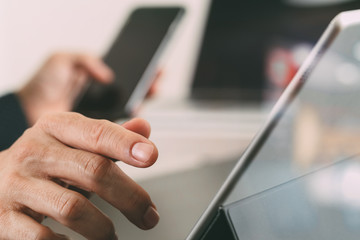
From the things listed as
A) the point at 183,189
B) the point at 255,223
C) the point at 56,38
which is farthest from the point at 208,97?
the point at 255,223

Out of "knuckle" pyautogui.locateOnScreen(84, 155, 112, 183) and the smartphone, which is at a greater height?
"knuckle" pyautogui.locateOnScreen(84, 155, 112, 183)

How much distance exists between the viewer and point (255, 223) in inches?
8.1

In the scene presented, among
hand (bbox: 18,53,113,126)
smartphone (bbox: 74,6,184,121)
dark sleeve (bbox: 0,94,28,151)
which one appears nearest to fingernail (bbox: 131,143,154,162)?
dark sleeve (bbox: 0,94,28,151)

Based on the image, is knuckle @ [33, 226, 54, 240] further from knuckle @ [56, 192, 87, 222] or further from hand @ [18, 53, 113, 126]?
hand @ [18, 53, 113, 126]

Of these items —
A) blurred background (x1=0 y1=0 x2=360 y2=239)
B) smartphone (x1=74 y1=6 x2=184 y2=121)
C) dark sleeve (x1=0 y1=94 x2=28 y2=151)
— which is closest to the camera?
dark sleeve (x1=0 y1=94 x2=28 y2=151)

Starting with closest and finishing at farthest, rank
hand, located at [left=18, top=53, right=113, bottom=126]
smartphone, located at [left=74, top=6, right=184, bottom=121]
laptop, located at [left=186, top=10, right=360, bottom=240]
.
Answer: laptop, located at [left=186, top=10, right=360, bottom=240] < smartphone, located at [left=74, top=6, right=184, bottom=121] < hand, located at [left=18, top=53, right=113, bottom=126]

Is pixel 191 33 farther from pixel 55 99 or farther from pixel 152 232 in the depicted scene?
pixel 152 232

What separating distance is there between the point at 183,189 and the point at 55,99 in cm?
52

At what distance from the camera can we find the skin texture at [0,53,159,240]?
237 mm

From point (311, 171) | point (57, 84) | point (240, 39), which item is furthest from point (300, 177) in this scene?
point (240, 39)

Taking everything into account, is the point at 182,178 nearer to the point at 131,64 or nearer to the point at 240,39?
the point at 131,64

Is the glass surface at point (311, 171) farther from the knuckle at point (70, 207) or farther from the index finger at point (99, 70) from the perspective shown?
the index finger at point (99, 70)

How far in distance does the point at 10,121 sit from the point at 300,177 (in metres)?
0.43

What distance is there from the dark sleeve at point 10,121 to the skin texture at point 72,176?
18cm
